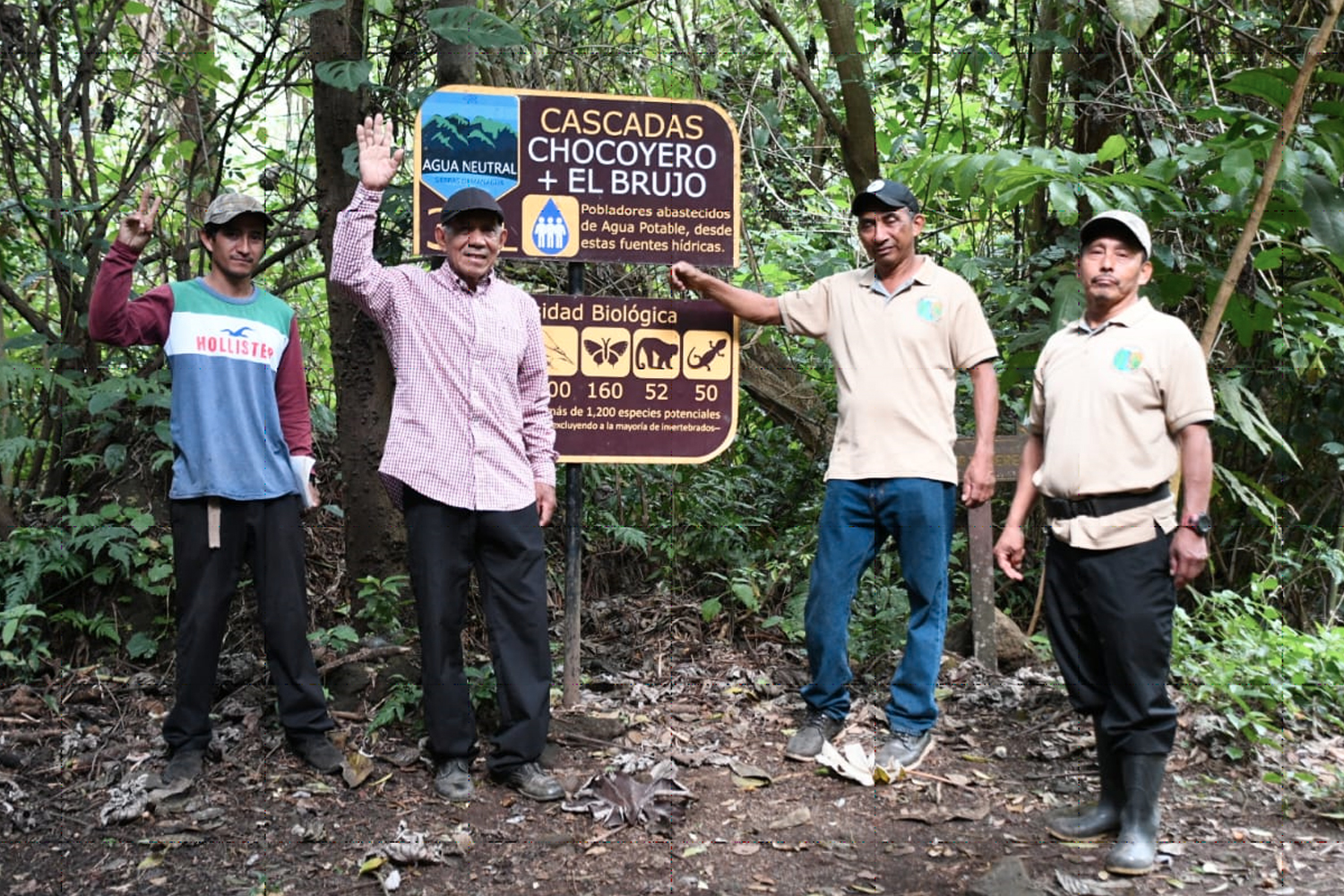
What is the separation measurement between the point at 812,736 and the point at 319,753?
1864 mm

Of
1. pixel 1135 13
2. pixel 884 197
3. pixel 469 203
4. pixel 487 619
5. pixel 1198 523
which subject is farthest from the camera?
Answer: pixel 884 197

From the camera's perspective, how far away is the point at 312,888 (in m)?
3.46

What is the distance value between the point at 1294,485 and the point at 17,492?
7140 millimetres

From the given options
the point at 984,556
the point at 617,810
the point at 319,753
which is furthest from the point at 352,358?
the point at 984,556

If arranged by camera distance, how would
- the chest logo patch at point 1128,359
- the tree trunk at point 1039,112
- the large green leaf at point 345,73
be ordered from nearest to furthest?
1. the chest logo patch at point 1128,359
2. the large green leaf at point 345,73
3. the tree trunk at point 1039,112

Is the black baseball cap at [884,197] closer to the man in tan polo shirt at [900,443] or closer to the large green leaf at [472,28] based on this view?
the man in tan polo shirt at [900,443]

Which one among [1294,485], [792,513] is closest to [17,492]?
[792,513]

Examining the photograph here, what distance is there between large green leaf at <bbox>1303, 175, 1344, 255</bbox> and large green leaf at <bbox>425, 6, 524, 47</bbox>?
3138 millimetres

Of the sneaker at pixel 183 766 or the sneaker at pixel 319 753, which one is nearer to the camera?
the sneaker at pixel 183 766

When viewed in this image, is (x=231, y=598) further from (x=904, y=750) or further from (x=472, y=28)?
(x=904, y=750)

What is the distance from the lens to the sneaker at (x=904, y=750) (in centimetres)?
440

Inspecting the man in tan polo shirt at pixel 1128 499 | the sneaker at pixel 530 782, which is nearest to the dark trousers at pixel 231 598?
the sneaker at pixel 530 782

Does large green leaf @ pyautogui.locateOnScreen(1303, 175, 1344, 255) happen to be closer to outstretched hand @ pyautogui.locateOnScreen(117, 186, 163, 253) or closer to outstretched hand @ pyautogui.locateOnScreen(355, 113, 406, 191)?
outstretched hand @ pyautogui.locateOnScreen(355, 113, 406, 191)

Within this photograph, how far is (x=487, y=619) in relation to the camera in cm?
421
